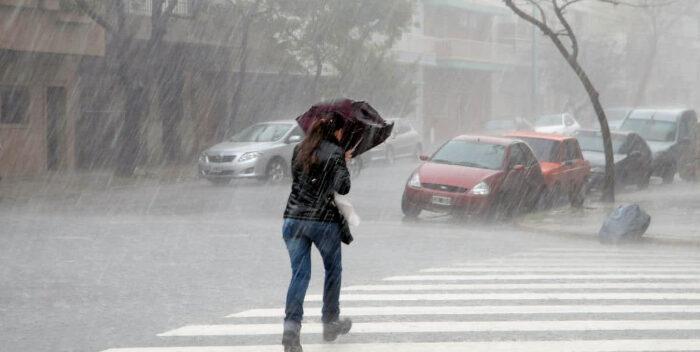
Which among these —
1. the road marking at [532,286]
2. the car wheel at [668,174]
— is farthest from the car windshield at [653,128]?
the road marking at [532,286]

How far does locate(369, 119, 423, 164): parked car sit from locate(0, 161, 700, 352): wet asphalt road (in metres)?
12.6

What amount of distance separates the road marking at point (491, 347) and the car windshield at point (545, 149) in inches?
573

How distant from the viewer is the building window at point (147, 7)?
30.0m

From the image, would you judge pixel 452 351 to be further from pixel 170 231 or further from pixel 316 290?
pixel 170 231

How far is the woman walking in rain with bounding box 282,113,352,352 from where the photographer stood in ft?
23.7

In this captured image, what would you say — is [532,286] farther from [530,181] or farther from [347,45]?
[347,45]

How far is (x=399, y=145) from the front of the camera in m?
37.2

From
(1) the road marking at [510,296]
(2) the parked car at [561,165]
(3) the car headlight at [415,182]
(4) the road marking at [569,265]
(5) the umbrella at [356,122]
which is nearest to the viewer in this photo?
(5) the umbrella at [356,122]

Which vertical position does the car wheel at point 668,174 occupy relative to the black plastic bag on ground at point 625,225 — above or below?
below

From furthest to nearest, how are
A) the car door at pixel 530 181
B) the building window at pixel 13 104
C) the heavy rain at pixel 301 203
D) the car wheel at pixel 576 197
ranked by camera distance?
the building window at pixel 13 104
the car wheel at pixel 576 197
the car door at pixel 530 181
the heavy rain at pixel 301 203

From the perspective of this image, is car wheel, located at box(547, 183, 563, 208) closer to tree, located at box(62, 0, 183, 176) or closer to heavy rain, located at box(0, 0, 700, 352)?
heavy rain, located at box(0, 0, 700, 352)

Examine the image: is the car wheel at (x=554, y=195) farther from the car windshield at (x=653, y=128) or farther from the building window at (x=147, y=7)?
the building window at (x=147, y=7)

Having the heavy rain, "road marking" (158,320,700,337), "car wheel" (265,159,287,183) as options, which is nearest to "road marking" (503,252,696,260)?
the heavy rain

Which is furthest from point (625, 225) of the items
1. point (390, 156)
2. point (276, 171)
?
point (390, 156)
